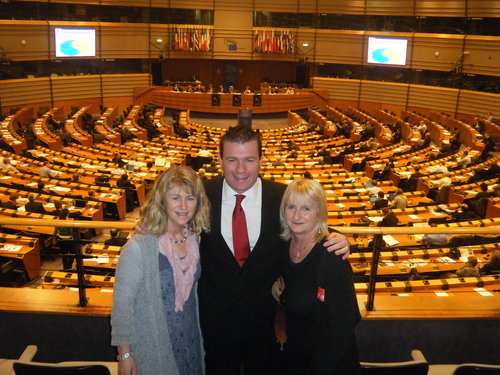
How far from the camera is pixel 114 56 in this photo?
1107 inches

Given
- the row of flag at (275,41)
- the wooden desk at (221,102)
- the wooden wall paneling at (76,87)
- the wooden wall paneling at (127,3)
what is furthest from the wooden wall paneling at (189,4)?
the wooden wall paneling at (76,87)

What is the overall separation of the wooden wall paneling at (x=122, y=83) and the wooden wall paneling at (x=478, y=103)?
17864mm

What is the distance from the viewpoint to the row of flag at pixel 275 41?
29.5 meters

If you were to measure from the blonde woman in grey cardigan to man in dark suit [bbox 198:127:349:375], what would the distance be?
0.15m

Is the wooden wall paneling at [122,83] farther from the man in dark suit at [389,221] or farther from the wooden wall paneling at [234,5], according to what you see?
the man in dark suit at [389,221]

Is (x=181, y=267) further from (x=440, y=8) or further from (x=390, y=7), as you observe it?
(x=390, y=7)

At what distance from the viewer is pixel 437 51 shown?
88.6 feet

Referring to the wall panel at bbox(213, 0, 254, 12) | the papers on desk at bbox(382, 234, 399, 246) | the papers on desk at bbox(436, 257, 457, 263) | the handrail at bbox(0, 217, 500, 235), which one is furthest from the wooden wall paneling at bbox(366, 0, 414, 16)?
the handrail at bbox(0, 217, 500, 235)

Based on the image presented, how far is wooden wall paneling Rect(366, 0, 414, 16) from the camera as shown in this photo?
27578mm

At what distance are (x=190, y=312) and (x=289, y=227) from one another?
31.1 inches

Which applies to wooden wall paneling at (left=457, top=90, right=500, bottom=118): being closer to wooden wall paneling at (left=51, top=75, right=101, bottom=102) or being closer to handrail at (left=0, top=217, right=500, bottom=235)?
wooden wall paneling at (left=51, top=75, right=101, bottom=102)

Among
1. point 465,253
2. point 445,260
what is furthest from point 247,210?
point 465,253

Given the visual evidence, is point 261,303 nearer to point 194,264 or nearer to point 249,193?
point 194,264

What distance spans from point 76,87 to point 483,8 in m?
21.8
